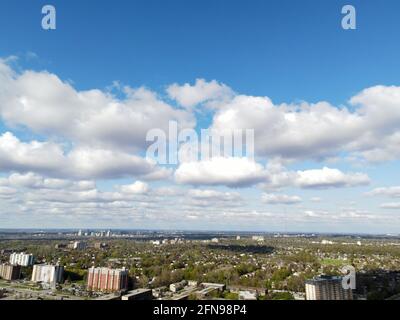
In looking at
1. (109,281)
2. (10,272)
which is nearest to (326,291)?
(109,281)

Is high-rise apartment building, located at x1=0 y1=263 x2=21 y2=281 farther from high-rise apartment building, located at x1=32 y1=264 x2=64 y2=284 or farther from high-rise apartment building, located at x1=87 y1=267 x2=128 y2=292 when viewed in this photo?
high-rise apartment building, located at x1=87 y1=267 x2=128 y2=292

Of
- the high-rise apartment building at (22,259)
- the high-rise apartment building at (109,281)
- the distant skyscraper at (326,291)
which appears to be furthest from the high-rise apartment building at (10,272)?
the distant skyscraper at (326,291)

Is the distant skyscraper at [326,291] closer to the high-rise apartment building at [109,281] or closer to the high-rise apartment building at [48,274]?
the high-rise apartment building at [109,281]

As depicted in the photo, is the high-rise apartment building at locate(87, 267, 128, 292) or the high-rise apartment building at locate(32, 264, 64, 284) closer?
the high-rise apartment building at locate(87, 267, 128, 292)

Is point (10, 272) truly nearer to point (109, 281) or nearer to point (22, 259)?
point (22, 259)

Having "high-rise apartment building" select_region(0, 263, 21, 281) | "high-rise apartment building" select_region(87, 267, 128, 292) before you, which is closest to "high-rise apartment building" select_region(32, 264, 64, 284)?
"high-rise apartment building" select_region(0, 263, 21, 281)
